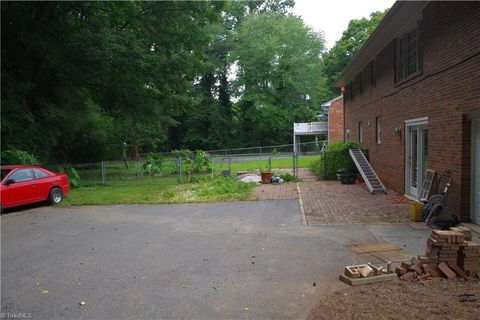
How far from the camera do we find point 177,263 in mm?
6832

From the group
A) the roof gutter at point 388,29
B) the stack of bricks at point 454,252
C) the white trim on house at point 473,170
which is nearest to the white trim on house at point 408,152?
the white trim on house at point 473,170

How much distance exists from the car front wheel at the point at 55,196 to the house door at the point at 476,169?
12.4 metres

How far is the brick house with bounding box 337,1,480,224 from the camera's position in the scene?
8727 millimetres

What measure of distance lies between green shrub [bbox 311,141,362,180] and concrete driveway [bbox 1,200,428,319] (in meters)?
8.52

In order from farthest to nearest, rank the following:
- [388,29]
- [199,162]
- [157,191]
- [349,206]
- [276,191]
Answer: [199,162] < [157,191] < [276,191] < [388,29] < [349,206]

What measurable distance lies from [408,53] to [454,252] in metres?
8.99

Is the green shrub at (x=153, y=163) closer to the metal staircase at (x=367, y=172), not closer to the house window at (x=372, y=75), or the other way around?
the metal staircase at (x=367, y=172)

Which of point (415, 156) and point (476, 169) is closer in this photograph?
point (476, 169)

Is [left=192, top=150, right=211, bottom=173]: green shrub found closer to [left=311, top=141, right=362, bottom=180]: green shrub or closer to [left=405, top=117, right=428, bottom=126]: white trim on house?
[left=311, top=141, right=362, bottom=180]: green shrub

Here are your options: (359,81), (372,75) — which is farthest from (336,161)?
(359,81)

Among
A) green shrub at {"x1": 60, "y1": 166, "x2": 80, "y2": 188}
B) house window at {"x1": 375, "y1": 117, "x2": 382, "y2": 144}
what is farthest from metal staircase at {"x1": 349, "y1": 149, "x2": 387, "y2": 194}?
green shrub at {"x1": 60, "y1": 166, "x2": 80, "y2": 188}

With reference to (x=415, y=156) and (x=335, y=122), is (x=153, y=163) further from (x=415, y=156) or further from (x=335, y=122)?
(x=335, y=122)

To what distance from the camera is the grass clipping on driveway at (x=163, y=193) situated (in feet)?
48.4

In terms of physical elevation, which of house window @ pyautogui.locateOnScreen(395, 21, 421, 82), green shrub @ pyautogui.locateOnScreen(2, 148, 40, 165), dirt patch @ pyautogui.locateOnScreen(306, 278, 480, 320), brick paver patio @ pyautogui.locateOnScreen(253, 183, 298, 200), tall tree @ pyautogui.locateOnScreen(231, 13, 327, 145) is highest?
tall tree @ pyautogui.locateOnScreen(231, 13, 327, 145)
